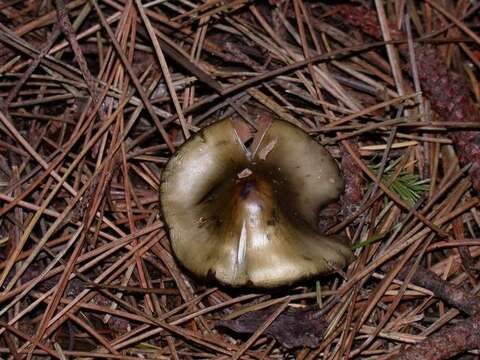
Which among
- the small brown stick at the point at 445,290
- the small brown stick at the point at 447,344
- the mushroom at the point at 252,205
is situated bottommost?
the small brown stick at the point at 447,344

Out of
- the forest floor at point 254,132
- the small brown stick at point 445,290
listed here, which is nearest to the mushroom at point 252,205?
the forest floor at point 254,132

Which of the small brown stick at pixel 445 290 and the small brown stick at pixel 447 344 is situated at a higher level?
the small brown stick at pixel 445 290

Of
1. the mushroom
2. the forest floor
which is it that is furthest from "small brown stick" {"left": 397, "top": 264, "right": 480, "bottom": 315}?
the mushroom

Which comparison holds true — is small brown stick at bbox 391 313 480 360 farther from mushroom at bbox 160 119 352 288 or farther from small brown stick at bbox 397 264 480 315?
mushroom at bbox 160 119 352 288

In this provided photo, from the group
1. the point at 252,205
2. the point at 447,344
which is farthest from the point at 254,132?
the point at 447,344

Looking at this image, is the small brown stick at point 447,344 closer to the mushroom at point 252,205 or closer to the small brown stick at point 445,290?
the small brown stick at point 445,290

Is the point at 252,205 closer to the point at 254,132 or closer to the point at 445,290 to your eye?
the point at 254,132

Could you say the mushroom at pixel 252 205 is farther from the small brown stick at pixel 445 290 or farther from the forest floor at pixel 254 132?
the small brown stick at pixel 445 290

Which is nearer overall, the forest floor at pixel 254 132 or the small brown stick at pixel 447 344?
the small brown stick at pixel 447 344

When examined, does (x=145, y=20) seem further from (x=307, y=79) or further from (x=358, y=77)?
(x=358, y=77)
